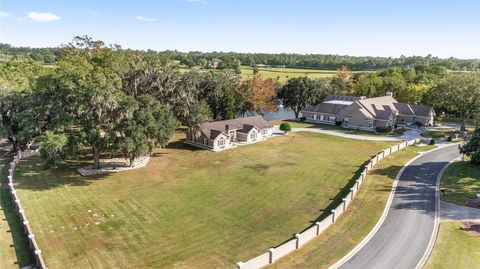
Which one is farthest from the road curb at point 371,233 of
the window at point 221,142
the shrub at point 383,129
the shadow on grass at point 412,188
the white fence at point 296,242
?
the shrub at point 383,129

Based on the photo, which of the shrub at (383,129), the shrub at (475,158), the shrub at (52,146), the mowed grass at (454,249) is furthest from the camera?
the shrub at (383,129)

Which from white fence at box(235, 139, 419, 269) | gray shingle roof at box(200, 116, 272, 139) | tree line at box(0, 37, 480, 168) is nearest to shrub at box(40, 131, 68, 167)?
tree line at box(0, 37, 480, 168)

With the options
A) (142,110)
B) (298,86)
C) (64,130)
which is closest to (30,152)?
(64,130)

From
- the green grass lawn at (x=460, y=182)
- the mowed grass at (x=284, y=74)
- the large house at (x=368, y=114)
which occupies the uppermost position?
the mowed grass at (x=284, y=74)

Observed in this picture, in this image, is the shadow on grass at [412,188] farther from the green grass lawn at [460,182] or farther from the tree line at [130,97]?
the tree line at [130,97]

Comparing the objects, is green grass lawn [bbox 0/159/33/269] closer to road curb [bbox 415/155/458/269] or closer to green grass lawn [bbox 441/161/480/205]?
road curb [bbox 415/155/458/269]

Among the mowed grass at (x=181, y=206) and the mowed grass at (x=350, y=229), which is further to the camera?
the mowed grass at (x=181, y=206)
